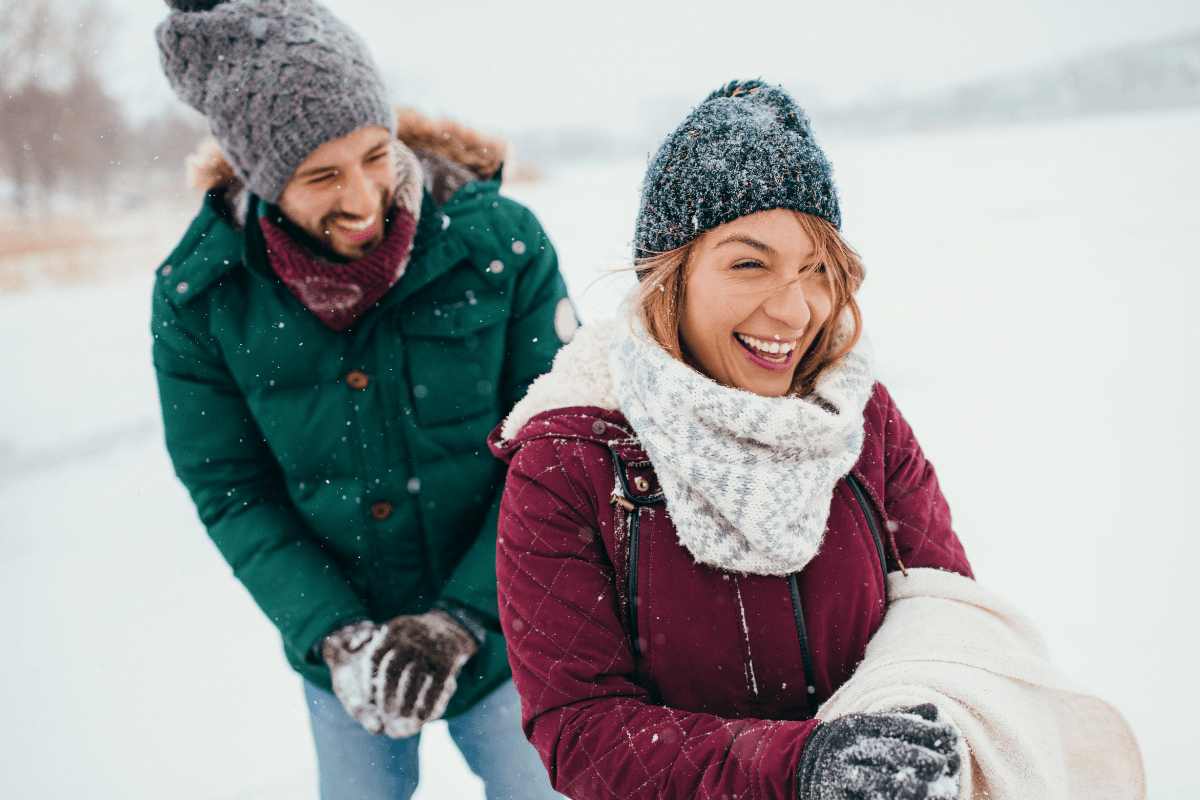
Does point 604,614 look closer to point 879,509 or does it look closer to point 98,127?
point 879,509

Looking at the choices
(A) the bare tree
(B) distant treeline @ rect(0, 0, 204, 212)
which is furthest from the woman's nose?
(A) the bare tree

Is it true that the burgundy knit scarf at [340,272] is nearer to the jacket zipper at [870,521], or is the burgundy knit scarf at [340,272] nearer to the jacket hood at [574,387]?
the jacket hood at [574,387]

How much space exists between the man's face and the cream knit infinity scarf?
0.69 metres

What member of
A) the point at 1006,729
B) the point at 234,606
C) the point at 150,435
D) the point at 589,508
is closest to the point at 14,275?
the point at 150,435

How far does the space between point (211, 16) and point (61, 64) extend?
6.57 m

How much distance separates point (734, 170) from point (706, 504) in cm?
47

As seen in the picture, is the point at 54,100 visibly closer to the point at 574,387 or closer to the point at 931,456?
the point at 574,387

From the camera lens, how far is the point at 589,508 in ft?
3.13

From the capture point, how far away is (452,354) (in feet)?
4.79

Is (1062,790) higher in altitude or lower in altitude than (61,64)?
lower

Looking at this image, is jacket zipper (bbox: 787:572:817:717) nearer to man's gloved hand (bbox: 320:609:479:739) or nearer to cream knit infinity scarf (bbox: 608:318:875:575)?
cream knit infinity scarf (bbox: 608:318:875:575)

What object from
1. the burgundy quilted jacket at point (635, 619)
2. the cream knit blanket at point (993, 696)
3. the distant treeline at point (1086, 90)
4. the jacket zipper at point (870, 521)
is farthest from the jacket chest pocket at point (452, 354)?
the distant treeline at point (1086, 90)

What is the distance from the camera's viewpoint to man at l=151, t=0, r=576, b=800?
4.43ft

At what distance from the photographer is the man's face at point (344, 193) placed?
135 cm
